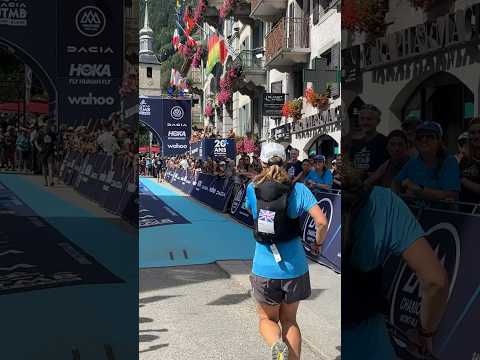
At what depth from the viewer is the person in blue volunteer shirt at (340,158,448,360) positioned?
3203mm

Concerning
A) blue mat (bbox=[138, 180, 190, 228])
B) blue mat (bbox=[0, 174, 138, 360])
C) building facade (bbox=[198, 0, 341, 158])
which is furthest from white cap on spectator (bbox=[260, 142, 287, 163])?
building facade (bbox=[198, 0, 341, 158])

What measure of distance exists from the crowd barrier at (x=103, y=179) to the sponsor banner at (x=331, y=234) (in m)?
6.20

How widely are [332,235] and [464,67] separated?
7.17 m

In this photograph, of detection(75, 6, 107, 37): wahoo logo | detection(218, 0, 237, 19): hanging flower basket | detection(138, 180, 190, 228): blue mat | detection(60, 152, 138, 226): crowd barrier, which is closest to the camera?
detection(75, 6, 107, 37): wahoo logo

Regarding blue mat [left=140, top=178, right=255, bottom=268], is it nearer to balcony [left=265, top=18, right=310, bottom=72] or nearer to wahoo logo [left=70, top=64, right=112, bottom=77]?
wahoo logo [left=70, top=64, right=112, bottom=77]

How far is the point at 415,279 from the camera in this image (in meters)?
3.28

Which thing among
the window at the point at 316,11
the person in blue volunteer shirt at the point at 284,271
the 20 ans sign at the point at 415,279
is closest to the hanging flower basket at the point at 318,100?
the window at the point at 316,11

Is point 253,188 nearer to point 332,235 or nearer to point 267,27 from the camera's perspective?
point 332,235

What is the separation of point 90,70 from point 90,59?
0.07 m

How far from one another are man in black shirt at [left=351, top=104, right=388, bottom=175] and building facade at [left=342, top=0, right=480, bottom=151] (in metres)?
0.06

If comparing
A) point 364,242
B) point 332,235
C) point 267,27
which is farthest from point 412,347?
point 267,27

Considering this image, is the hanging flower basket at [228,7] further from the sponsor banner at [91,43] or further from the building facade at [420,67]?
the sponsor banner at [91,43]

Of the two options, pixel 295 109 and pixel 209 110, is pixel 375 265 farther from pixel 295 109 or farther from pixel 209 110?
pixel 209 110

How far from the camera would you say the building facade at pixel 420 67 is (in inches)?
112
